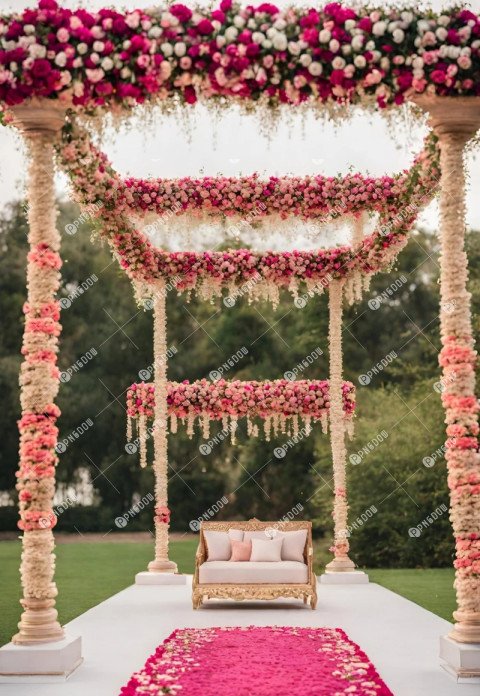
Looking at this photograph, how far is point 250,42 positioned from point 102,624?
5275 millimetres

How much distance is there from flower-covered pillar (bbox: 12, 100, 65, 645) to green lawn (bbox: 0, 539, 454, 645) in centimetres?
271

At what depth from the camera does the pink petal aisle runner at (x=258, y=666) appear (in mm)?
5320

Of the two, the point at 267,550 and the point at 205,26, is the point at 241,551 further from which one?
the point at 205,26

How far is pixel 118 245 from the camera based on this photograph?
9.67 meters

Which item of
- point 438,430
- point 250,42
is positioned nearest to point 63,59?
point 250,42

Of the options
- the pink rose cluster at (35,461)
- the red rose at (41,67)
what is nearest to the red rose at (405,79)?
the red rose at (41,67)

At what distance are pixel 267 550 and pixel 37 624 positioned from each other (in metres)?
4.35

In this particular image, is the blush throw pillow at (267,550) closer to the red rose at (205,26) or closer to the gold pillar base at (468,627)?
the gold pillar base at (468,627)

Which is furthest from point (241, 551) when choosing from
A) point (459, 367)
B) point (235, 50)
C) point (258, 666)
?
point (235, 50)

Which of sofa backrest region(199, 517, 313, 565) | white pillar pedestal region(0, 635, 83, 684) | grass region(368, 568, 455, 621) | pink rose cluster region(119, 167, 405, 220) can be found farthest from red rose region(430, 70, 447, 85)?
grass region(368, 568, 455, 621)

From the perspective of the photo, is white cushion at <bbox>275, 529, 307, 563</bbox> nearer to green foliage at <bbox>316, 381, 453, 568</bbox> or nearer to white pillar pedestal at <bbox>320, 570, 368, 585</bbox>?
white pillar pedestal at <bbox>320, 570, 368, 585</bbox>

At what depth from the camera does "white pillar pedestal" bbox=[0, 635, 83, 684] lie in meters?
5.67

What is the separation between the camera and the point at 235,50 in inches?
219

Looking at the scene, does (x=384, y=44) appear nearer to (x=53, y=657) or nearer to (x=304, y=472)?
(x=53, y=657)
